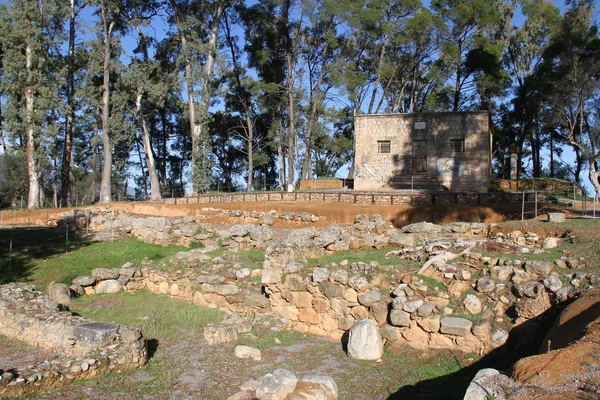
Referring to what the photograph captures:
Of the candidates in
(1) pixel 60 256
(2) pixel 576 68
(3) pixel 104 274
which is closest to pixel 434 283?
(3) pixel 104 274

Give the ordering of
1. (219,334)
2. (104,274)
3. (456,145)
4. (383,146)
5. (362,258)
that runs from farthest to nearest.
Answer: (383,146) → (456,145) → (104,274) → (362,258) → (219,334)

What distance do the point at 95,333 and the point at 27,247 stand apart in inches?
443

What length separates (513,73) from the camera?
39.0 m

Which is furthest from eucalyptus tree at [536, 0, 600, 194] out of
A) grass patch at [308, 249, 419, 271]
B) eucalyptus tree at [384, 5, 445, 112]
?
grass patch at [308, 249, 419, 271]

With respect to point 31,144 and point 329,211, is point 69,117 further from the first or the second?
point 329,211

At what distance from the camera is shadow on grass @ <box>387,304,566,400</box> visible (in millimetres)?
6527

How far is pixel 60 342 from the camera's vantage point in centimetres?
822

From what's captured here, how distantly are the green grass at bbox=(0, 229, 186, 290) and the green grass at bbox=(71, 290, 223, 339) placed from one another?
1.76 m

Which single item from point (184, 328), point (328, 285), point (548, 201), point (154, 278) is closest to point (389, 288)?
point (328, 285)

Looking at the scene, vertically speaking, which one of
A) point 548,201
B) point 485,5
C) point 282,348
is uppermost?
point 485,5

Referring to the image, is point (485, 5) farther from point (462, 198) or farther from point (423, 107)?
point (462, 198)

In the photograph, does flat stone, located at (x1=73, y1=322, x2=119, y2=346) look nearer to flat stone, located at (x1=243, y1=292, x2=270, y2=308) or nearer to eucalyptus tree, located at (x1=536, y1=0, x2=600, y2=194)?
flat stone, located at (x1=243, y1=292, x2=270, y2=308)

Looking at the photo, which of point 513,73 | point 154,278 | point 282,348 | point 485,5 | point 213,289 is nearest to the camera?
point 282,348

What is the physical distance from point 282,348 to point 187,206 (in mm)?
16756
